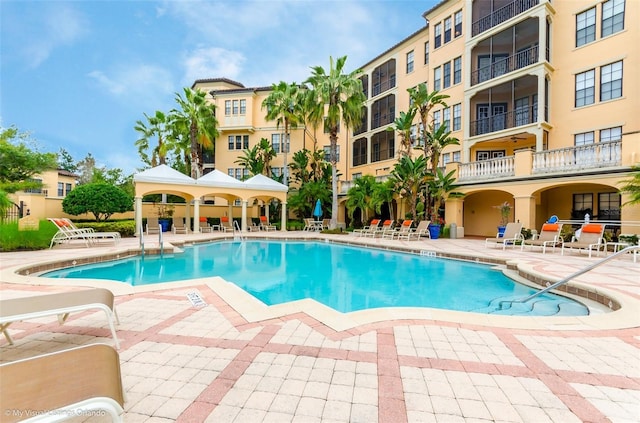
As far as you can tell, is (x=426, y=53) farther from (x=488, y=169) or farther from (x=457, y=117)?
(x=488, y=169)

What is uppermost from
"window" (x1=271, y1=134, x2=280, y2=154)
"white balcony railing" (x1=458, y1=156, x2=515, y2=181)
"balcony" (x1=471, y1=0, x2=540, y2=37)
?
"balcony" (x1=471, y1=0, x2=540, y2=37)

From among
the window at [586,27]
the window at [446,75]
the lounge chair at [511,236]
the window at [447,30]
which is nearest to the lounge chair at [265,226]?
the lounge chair at [511,236]

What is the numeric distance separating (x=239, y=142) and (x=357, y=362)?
30.4 meters

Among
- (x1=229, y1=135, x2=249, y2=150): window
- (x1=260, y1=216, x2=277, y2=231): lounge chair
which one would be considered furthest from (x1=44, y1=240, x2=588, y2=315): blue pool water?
(x1=229, y1=135, x2=249, y2=150): window

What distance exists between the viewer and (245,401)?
7.60 ft

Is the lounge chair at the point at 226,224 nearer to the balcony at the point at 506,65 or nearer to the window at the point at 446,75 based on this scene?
the window at the point at 446,75

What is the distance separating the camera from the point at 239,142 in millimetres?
30828

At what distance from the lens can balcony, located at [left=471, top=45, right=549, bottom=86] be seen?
17.0 meters

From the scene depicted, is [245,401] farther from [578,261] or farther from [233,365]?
[578,261]

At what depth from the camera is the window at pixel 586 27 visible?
15.4 meters

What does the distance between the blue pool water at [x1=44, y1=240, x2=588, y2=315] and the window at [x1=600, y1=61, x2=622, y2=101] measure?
12.4 metres

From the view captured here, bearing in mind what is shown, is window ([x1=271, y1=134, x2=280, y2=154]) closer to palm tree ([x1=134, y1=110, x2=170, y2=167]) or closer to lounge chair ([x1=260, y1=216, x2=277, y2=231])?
palm tree ([x1=134, y1=110, x2=170, y2=167])

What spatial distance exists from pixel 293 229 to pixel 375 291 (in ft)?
55.9

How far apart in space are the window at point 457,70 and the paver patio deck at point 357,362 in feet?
63.2
